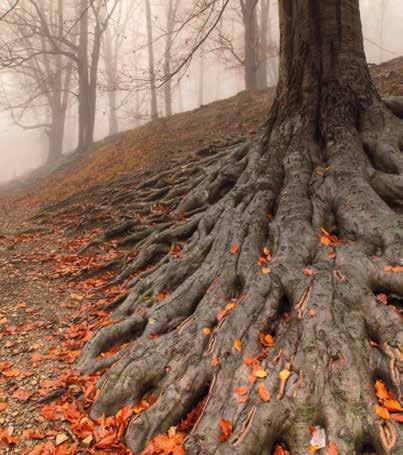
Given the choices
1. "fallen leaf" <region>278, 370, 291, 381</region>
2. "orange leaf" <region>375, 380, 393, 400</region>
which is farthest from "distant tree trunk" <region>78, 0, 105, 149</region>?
"orange leaf" <region>375, 380, 393, 400</region>

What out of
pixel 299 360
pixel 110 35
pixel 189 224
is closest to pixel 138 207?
pixel 189 224

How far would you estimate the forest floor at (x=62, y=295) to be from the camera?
3.16 metres

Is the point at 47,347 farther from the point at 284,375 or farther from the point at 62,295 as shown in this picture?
the point at 284,375

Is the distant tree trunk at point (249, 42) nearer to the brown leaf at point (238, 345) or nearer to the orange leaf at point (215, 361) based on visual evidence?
the brown leaf at point (238, 345)

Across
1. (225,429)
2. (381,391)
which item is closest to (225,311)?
(225,429)

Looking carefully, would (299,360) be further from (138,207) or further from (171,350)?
(138,207)

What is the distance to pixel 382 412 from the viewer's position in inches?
97.2

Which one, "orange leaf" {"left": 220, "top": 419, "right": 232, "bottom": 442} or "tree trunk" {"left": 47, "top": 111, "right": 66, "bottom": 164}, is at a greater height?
"tree trunk" {"left": 47, "top": 111, "right": 66, "bottom": 164}

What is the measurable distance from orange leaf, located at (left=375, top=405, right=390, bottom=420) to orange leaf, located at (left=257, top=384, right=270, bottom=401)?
0.73 m

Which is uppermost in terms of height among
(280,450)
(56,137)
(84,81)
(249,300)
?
(84,81)

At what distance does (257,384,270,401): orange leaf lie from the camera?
271 cm

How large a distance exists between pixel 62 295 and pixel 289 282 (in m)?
3.42

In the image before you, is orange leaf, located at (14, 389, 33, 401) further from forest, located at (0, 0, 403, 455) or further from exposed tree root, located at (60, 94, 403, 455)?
exposed tree root, located at (60, 94, 403, 455)

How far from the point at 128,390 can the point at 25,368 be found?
53.4 inches
